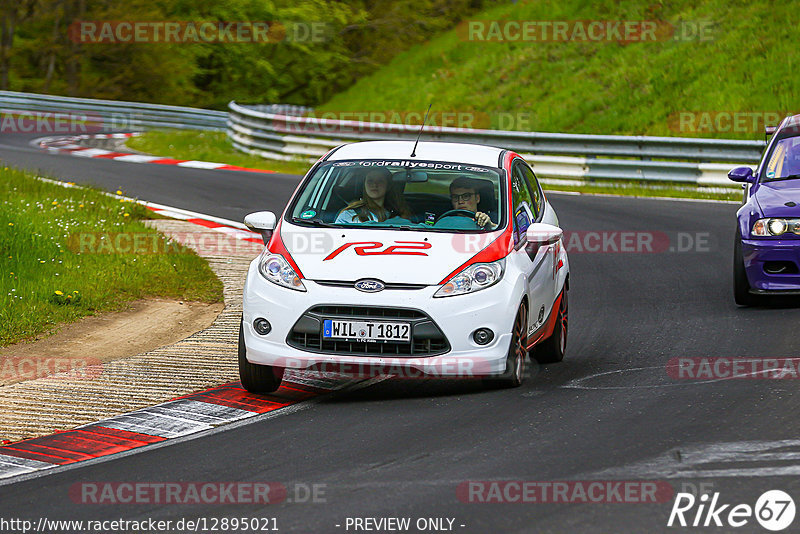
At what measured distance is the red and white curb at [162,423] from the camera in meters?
6.74

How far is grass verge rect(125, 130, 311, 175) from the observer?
26.2 m

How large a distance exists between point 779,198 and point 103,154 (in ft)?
63.1

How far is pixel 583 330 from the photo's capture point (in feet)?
34.6

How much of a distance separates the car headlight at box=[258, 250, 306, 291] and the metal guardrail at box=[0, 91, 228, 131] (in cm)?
2565

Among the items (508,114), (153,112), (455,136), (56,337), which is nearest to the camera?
(56,337)

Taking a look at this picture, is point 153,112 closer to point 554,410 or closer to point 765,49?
point 765,49

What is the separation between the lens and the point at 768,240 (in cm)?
1091

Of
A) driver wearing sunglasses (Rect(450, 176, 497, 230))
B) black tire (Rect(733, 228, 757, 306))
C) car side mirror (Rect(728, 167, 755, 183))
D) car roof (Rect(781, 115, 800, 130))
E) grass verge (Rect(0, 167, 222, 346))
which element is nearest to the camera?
driver wearing sunglasses (Rect(450, 176, 497, 230))

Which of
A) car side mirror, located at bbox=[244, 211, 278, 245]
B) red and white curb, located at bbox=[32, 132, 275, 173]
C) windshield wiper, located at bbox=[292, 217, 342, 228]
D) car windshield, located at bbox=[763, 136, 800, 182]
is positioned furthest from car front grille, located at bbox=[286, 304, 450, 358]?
red and white curb, located at bbox=[32, 132, 275, 173]

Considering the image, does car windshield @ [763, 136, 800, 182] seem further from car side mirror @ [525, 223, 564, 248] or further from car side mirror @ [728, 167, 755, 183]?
car side mirror @ [525, 223, 564, 248]

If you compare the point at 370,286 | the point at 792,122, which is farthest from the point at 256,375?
the point at 792,122

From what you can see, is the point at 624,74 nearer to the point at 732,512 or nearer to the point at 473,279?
the point at 473,279

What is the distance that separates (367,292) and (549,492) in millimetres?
2274

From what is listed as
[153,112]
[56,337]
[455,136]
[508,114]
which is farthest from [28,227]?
[153,112]
